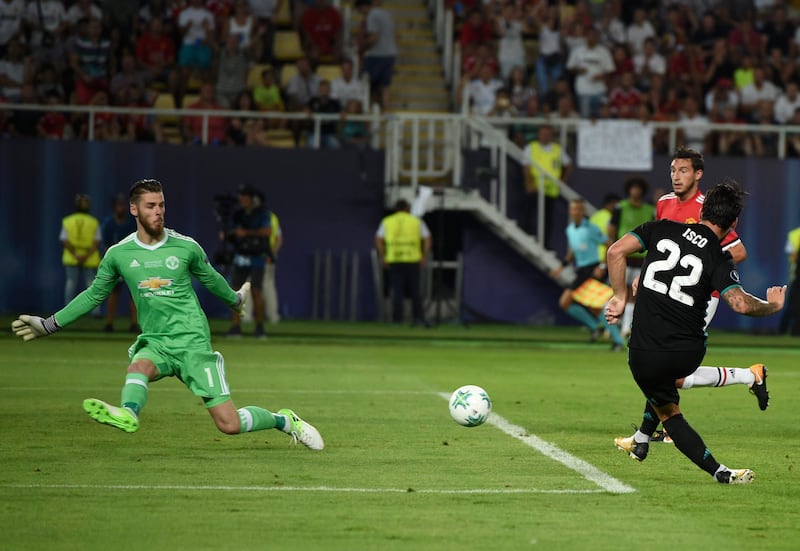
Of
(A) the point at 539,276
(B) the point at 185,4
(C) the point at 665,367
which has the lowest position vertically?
(A) the point at 539,276

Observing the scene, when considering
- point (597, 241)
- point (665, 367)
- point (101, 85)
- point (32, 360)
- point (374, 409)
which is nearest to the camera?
point (665, 367)

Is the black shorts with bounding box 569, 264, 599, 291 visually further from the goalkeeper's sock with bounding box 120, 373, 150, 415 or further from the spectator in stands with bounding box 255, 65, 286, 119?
the goalkeeper's sock with bounding box 120, 373, 150, 415

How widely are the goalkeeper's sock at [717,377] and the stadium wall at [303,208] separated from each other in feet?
56.0

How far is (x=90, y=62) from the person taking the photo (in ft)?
90.5

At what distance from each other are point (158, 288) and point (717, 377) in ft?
12.8

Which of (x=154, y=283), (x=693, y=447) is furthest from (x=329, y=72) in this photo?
(x=693, y=447)

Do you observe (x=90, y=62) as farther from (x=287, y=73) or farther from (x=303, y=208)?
(x=303, y=208)

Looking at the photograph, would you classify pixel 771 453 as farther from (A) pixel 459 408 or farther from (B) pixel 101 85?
(B) pixel 101 85

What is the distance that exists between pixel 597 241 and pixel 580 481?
13392 mm

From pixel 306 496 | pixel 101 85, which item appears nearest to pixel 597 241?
pixel 101 85

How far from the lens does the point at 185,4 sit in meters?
29.0

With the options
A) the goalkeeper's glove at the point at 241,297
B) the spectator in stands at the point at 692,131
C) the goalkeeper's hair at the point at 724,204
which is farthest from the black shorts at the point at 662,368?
the spectator in stands at the point at 692,131

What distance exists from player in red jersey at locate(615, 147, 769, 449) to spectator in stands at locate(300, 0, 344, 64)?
18273mm

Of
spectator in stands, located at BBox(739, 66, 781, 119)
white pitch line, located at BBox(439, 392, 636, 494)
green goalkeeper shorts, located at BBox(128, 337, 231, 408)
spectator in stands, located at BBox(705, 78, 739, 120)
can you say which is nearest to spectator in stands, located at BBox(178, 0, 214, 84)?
spectator in stands, located at BBox(705, 78, 739, 120)
